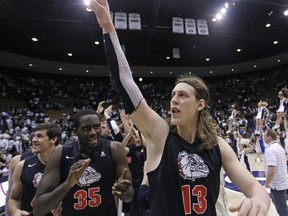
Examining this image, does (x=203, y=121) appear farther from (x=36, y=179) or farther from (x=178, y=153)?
(x=36, y=179)

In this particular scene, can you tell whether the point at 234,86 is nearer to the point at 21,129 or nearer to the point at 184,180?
the point at 21,129

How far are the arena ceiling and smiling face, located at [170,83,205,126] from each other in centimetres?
1318

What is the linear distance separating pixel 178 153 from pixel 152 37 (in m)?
19.5

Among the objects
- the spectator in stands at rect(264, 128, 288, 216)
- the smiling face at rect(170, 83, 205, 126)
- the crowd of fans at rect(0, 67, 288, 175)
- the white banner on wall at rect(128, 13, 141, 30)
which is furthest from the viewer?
the crowd of fans at rect(0, 67, 288, 175)

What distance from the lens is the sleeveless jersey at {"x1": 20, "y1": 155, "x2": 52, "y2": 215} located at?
9.12 ft

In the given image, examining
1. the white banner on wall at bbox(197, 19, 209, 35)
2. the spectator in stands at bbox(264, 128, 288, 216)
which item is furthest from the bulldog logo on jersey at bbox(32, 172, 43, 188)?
the white banner on wall at bbox(197, 19, 209, 35)

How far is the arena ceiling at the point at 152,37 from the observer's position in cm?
1541

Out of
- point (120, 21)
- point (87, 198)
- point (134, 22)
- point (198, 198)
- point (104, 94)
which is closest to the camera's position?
point (198, 198)

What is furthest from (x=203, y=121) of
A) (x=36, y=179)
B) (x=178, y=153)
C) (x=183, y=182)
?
(x=36, y=179)

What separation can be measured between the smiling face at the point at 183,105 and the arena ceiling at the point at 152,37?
43.2 feet

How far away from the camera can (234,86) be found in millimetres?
29359

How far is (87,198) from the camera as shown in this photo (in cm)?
229

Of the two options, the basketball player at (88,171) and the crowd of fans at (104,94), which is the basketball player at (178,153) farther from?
the crowd of fans at (104,94)

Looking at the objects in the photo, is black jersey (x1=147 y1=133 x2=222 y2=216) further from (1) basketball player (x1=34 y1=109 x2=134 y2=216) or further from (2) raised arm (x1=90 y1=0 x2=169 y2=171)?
(1) basketball player (x1=34 y1=109 x2=134 y2=216)
